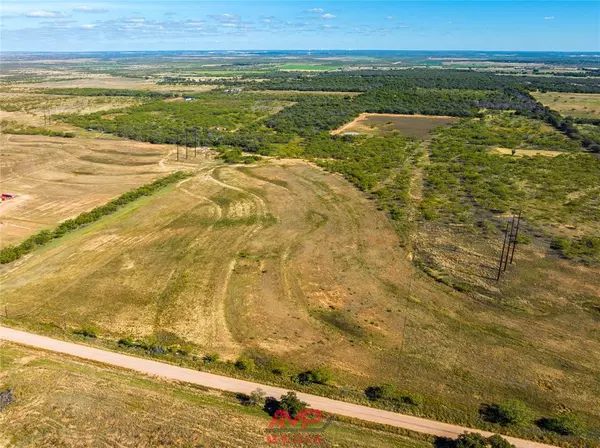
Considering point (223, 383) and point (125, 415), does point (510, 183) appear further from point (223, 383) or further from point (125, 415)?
point (125, 415)

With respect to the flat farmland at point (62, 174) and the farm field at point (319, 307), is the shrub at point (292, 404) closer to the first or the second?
the farm field at point (319, 307)

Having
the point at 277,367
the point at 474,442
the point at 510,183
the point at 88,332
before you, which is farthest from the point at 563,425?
the point at 510,183

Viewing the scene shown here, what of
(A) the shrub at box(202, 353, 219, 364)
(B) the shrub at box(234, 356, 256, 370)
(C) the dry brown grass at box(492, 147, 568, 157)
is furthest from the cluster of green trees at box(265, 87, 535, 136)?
(B) the shrub at box(234, 356, 256, 370)

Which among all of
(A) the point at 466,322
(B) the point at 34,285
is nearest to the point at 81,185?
(B) the point at 34,285

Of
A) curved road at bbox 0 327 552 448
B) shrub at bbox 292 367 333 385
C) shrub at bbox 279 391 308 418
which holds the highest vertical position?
shrub at bbox 279 391 308 418

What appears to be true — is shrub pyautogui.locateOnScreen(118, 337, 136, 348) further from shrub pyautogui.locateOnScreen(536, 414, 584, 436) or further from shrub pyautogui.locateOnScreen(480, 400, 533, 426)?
shrub pyautogui.locateOnScreen(536, 414, 584, 436)

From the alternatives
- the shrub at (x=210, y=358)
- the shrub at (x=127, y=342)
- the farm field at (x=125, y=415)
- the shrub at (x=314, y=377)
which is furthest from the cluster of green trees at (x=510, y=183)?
the shrub at (x=127, y=342)
